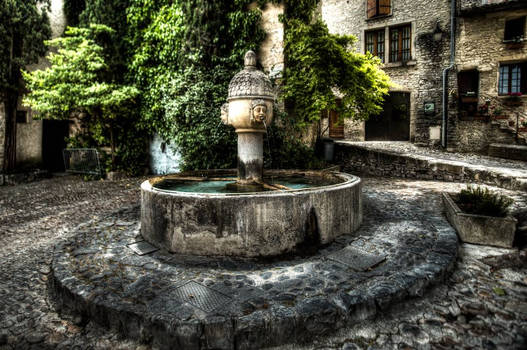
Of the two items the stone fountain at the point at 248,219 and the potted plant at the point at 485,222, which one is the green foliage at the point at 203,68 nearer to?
the stone fountain at the point at 248,219

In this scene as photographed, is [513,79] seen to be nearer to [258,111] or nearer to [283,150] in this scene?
[283,150]

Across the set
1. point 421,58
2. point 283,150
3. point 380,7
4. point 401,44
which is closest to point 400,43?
point 401,44

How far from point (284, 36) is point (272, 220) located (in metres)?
6.84

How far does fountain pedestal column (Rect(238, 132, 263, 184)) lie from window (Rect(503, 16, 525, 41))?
14.2 metres

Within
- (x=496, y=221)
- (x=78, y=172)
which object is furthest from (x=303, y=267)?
(x=78, y=172)

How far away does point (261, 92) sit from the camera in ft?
14.1

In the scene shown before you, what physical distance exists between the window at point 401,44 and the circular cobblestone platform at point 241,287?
45.7 feet

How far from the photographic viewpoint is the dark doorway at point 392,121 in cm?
1545

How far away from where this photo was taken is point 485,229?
3795 millimetres

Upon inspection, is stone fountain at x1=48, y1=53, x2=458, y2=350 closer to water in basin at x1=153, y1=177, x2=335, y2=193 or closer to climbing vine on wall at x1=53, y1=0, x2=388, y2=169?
water in basin at x1=153, y1=177, x2=335, y2=193

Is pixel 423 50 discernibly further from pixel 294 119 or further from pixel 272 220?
pixel 272 220

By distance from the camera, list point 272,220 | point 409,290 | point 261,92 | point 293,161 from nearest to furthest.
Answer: point 409,290
point 272,220
point 261,92
point 293,161

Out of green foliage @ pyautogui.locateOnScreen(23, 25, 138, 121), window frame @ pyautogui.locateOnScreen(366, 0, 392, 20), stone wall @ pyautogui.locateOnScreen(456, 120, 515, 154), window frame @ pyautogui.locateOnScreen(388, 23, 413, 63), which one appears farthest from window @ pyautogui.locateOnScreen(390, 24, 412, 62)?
green foliage @ pyautogui.locateOnScreen(23, 25, 138, 121)

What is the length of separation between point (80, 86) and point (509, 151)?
44.8 ft
